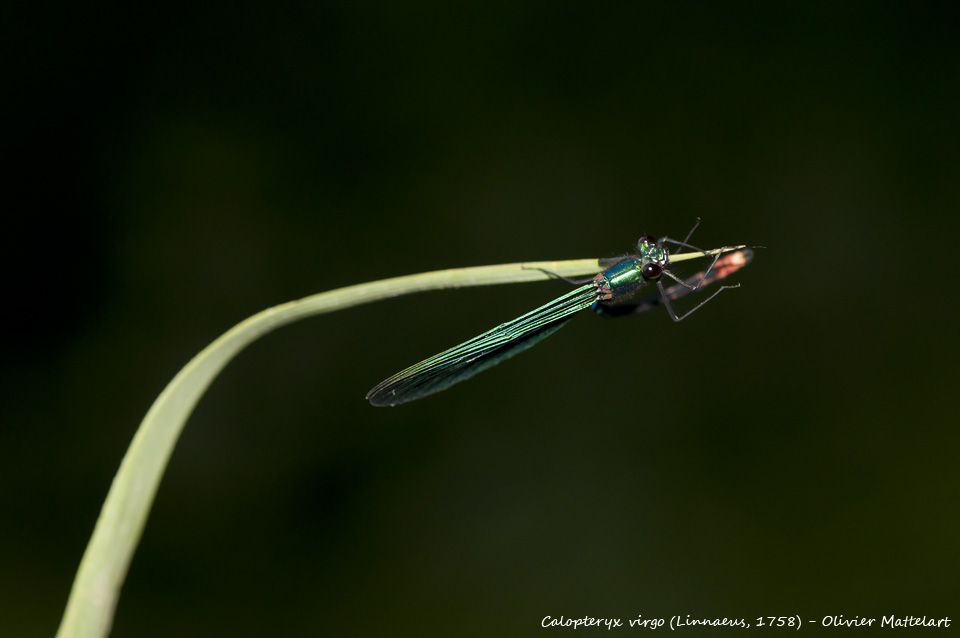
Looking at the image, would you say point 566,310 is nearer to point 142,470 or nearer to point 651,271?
point 651,271

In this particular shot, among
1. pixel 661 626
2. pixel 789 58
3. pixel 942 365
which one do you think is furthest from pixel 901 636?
pixel 789 58

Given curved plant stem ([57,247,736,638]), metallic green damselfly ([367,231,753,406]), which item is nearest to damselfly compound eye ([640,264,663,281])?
metallic green damselfly ([367,231,753,406])

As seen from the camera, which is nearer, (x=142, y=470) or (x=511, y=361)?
(x=142, y=470)

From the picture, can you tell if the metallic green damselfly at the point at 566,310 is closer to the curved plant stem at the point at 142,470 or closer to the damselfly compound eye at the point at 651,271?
the damselfly compound eye at the point at 651,271

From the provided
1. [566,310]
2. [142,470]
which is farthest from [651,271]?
[142,470]

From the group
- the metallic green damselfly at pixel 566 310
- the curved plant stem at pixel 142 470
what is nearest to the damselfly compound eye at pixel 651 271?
the metallic green damselfly at pixel 566 310

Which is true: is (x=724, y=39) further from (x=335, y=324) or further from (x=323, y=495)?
(x=323, y=495)

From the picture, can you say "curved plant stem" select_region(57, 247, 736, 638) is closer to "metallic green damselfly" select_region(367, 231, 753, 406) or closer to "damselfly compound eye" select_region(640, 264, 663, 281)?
"metallic green damselfly" select_region(367, 231, 753, 406)
